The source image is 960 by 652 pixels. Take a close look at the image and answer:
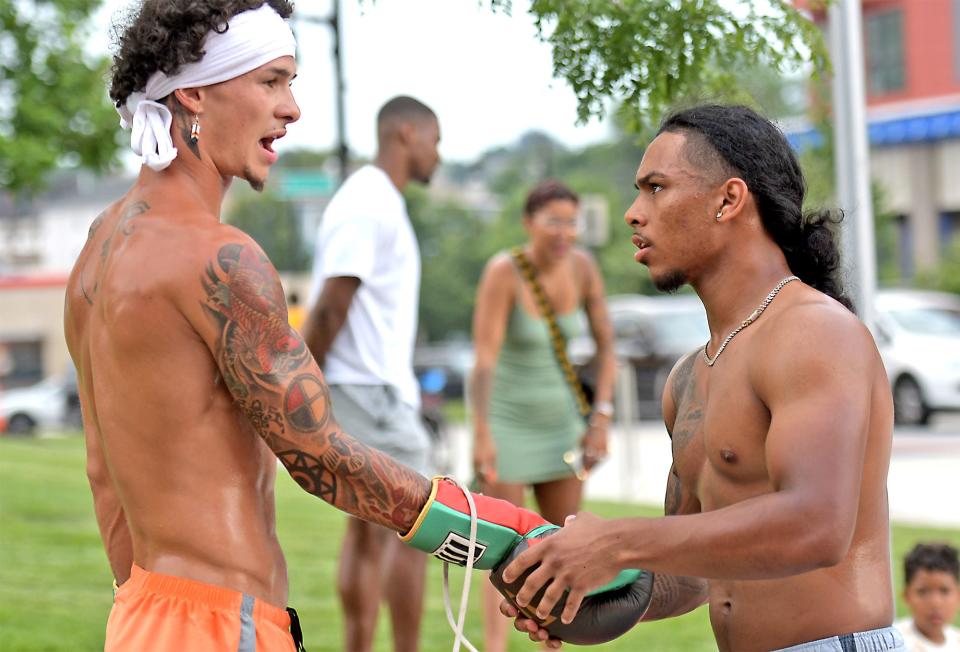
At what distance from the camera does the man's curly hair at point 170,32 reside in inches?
111

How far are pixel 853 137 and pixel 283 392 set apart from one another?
239 cm

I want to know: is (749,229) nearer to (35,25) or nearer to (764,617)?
(764,617)

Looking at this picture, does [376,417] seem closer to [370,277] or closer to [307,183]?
[370,277]

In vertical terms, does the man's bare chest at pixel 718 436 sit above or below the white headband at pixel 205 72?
below

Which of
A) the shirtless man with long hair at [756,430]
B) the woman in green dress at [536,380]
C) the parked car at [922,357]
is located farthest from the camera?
the parked car at [922,357]

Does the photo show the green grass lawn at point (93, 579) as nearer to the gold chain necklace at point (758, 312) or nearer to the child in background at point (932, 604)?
the child in background at point (932, 604)

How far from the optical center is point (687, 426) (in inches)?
116

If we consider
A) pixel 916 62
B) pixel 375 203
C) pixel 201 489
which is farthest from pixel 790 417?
pixel 916 62

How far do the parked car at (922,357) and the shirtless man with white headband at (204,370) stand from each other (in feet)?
54.3

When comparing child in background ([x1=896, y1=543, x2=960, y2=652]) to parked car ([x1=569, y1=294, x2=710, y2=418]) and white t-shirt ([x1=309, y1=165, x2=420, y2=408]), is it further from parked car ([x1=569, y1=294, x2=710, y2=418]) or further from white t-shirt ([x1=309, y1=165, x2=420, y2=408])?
parked car ([x1=569, y1=294, x2=710, y2=418])

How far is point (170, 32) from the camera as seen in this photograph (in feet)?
9.32

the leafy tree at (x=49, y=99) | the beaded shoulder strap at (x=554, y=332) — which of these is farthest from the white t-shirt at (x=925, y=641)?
the leafy tree at (x=49, y=99)

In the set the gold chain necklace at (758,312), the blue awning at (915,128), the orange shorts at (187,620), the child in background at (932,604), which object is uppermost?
the blue awning at (915,128)

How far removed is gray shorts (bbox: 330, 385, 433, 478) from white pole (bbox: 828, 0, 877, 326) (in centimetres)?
193
